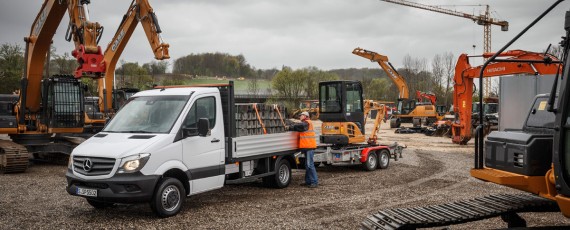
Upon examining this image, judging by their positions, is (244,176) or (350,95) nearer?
(244,176)

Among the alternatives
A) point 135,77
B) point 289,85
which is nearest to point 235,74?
point 289,85

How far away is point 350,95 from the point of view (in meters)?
16.0

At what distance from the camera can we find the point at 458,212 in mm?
5215

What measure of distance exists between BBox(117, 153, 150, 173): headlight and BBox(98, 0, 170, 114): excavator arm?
886 centimetres

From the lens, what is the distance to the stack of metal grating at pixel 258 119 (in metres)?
10.9

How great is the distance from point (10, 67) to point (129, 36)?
2682 centimetres

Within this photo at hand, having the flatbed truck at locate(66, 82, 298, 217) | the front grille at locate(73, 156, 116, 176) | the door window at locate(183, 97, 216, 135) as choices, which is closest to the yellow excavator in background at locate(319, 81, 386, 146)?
the flatbed truck at locate(66, 82, 298, 217)

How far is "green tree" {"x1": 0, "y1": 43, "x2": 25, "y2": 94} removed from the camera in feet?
127

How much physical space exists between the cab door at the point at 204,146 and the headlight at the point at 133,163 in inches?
34.7

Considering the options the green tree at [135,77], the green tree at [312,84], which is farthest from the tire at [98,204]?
the green tree at [312,84]

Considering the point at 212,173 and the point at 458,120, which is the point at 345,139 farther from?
the point at 458,120

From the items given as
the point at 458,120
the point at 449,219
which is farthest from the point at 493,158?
the point at 458,120

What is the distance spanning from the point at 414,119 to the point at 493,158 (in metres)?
31.7

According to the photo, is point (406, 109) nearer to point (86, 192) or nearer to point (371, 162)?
point (371, 162)
